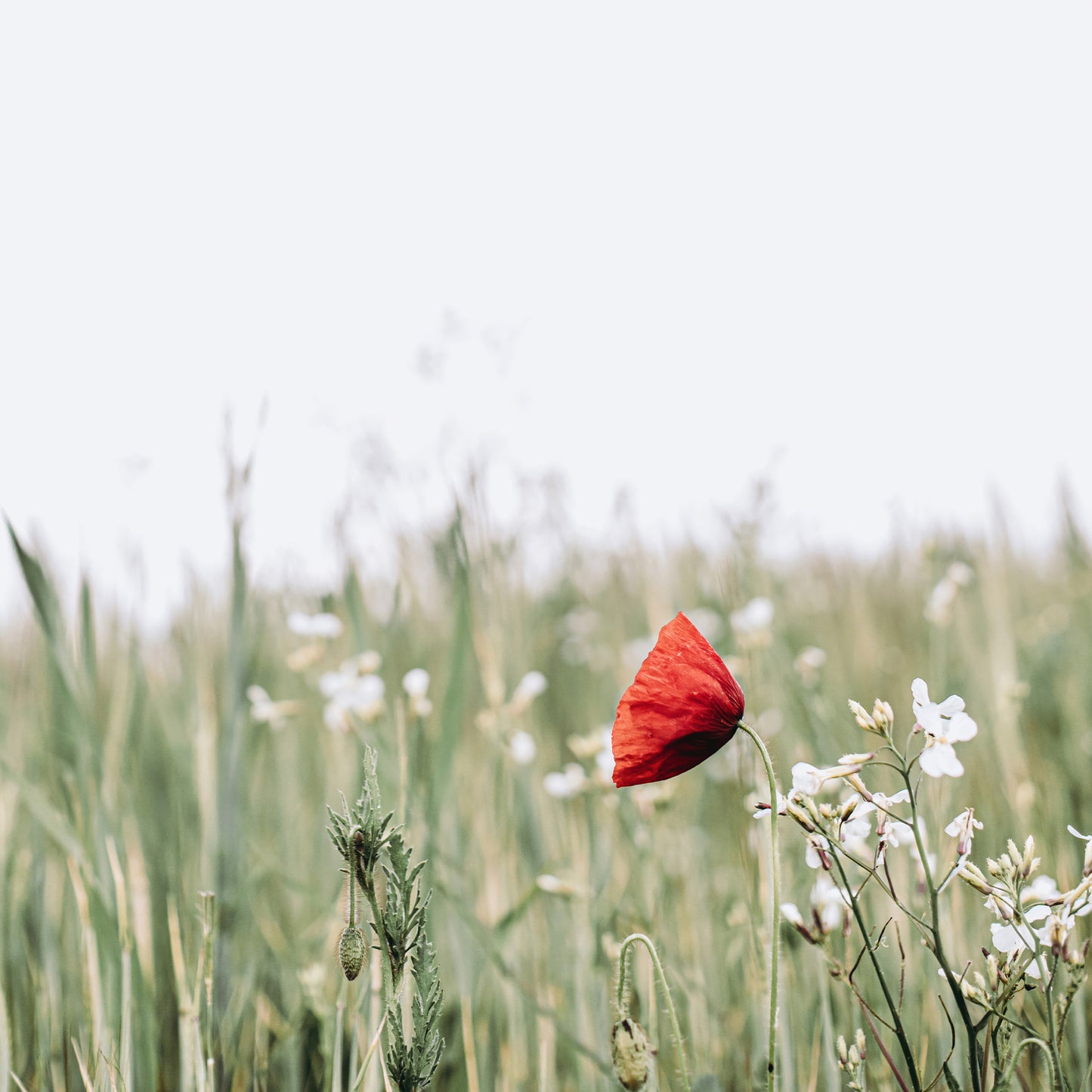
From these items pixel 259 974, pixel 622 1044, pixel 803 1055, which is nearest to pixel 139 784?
pixel 259 974

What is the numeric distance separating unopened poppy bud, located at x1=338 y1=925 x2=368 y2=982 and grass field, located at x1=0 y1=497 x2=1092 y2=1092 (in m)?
0.13

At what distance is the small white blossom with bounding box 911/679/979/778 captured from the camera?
2.24ft

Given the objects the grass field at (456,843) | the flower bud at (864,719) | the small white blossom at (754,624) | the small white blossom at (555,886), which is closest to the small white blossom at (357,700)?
the grass field at (456,843)

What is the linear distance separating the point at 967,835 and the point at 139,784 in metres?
1.59

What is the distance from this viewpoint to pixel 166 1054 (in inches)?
53.4

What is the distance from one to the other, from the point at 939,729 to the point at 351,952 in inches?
18.7

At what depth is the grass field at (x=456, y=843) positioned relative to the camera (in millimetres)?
1110

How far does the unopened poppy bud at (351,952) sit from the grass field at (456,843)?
0.13m

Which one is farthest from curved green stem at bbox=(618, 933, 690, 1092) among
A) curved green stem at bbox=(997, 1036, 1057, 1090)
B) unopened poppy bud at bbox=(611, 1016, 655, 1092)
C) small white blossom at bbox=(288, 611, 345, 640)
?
small white blossom at bbox=(288, 611, 345, 640)

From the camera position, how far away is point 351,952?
674 mm

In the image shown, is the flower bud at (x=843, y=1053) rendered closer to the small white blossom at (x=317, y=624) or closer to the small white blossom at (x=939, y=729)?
the small white blossom at (x=939, y=729)

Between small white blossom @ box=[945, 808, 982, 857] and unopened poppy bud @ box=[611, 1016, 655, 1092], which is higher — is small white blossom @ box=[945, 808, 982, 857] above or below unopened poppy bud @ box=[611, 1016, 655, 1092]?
above

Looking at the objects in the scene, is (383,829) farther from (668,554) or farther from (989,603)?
(989,603)

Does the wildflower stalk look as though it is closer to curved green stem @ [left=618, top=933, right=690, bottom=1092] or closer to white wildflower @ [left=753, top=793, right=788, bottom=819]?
white wildflower @ [left=753, top=793, right=788, bottom=819]
